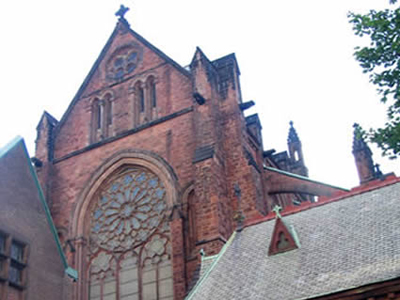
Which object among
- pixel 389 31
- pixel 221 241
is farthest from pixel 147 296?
pixel 389 31

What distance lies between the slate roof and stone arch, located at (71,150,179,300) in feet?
24.9

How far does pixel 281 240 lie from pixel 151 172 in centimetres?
1033

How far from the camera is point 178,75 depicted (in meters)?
24.7

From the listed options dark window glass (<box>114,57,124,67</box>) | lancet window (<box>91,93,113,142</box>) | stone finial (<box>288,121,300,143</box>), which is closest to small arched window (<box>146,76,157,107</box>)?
lancet window (<box>91,93,113,142</box>)

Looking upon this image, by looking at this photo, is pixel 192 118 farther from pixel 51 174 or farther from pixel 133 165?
pixel 51 174

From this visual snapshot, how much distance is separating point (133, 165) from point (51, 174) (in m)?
4.10

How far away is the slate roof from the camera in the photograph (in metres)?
11.5

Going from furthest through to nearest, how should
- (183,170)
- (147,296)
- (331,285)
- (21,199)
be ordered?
(183,170) < (147,296) < (21,199) < (331,285)

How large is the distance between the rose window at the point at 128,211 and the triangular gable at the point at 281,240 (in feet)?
29.0

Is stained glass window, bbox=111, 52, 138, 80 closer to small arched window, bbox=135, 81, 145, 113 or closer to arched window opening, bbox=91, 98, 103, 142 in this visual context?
small arched window, bbox=135, 81, 145, 113

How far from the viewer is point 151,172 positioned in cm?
2312

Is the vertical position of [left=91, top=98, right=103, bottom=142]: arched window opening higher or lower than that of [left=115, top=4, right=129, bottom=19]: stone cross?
lower

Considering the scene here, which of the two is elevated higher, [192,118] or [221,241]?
[192,118]

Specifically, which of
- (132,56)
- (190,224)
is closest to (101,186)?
(190,224)
